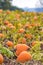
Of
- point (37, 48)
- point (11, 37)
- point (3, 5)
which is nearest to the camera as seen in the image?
point (37, 48)

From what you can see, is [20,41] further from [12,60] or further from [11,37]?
[12,60]

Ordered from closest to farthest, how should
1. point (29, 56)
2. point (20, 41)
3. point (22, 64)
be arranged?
point (22, 64) < point (29, 56) < point (20, 41)

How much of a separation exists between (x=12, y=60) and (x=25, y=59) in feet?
0.42

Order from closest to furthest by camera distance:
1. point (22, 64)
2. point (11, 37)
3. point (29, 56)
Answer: point (22, 64) → point (29, 56) → point (11, 37)

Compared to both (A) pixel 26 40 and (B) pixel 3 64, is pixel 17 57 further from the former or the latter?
(A) pixel 26 40

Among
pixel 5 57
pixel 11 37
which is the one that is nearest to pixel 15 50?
pixel 5 57

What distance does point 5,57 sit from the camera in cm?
296

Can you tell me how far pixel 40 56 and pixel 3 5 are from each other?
1299 centimetres

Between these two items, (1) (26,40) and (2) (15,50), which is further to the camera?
(1) (26,40)

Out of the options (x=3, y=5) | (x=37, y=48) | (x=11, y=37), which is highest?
(x=37, y=48)

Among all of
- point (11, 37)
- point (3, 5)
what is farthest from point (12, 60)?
point (3, 5)

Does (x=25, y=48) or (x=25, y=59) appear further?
(x=25, y=48)

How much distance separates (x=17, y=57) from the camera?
118 inches

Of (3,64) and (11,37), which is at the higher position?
(3,64)
